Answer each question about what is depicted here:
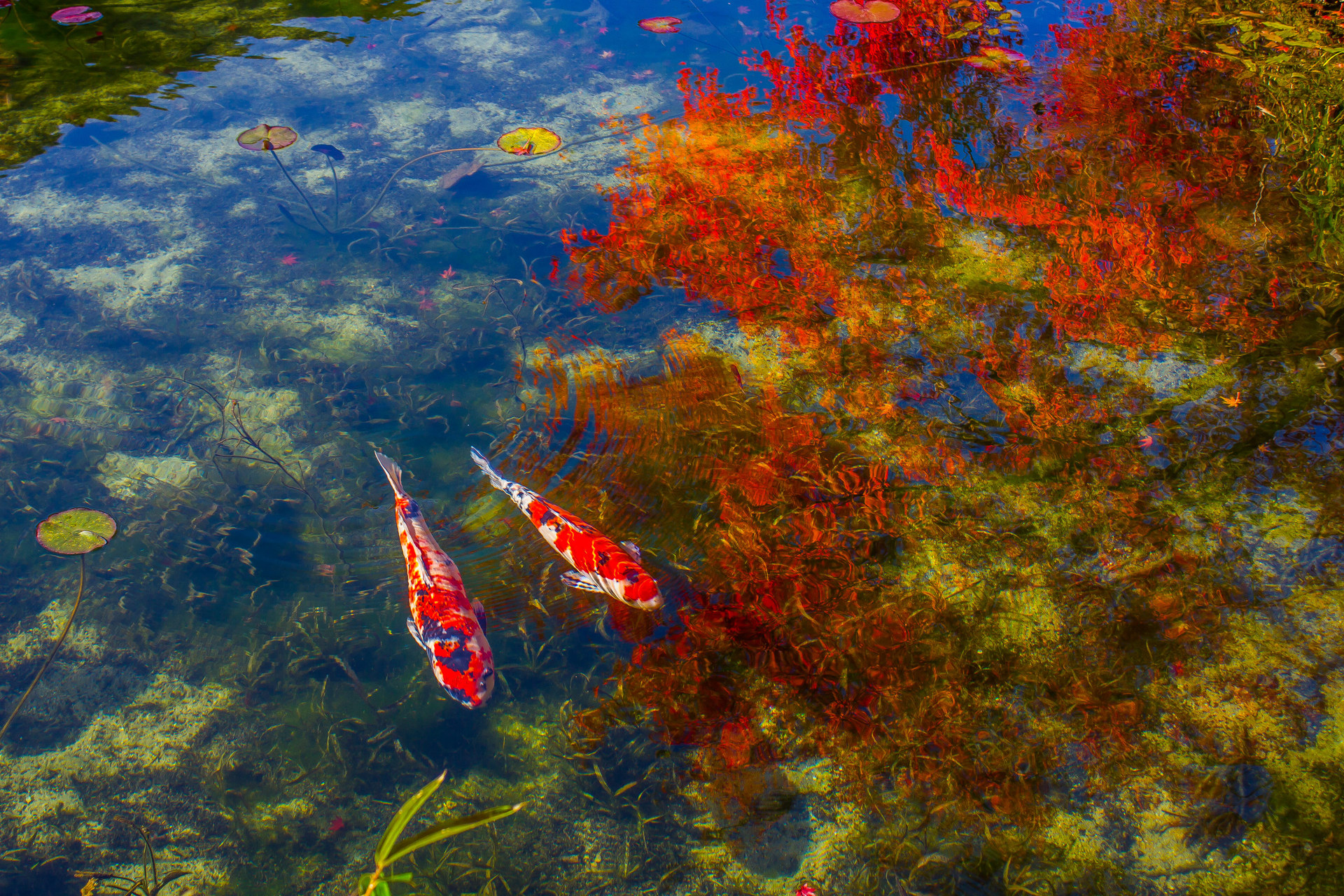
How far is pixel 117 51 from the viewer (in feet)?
18.2

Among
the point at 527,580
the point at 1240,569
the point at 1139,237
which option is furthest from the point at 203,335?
the point at 1139,237

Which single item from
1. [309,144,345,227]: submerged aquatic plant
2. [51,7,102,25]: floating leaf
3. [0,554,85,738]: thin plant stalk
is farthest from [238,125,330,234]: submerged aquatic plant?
[0,554,85,738]: thin plant stalk

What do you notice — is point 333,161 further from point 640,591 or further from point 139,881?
point 139,881

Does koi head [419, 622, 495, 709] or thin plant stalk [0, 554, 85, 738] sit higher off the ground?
koi head [419, 622, 495, 709]

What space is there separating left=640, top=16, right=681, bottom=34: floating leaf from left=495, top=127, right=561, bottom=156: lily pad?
1.82 metres

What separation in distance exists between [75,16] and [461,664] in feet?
21.2

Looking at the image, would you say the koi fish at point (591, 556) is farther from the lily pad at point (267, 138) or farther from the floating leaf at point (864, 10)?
the floating leaf at point (864, 10)

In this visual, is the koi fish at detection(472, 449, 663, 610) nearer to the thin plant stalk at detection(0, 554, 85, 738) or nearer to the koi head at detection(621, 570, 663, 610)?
the koi head at detection(621, 570, 663, 610)

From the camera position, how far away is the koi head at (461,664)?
2.57m

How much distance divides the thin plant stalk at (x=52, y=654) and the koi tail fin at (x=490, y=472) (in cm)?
164

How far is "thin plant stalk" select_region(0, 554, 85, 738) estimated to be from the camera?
2.64 m

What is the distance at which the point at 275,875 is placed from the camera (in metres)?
2.33

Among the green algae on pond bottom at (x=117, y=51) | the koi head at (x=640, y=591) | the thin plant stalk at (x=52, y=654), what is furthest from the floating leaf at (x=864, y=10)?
the thin plant stalk at (x=52, y=654)

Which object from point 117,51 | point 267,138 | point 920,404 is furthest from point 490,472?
point 117,51
